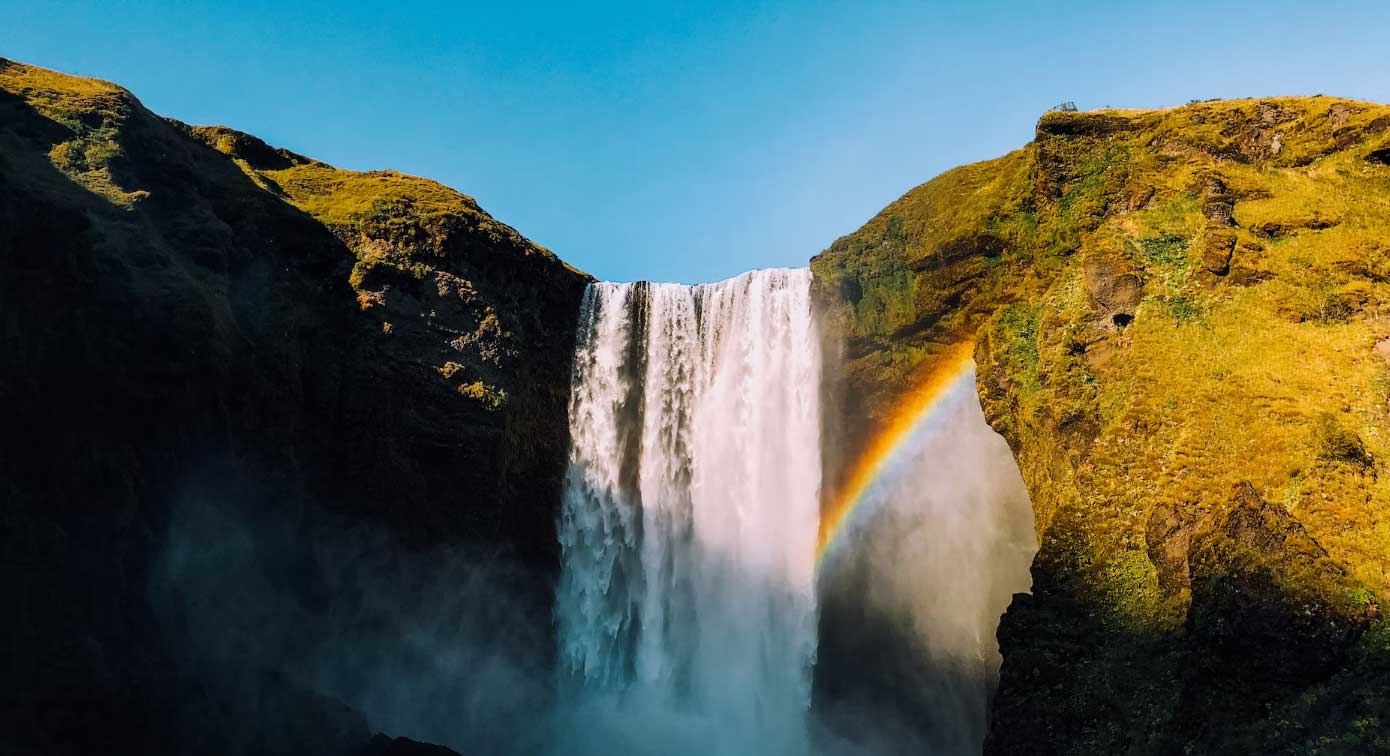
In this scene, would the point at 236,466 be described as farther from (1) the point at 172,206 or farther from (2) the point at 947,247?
(2) the point at 947,247

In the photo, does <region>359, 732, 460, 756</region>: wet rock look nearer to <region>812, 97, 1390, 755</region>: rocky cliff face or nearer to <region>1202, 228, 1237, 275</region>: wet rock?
<region>812, 97, 1390, 755</region>: rocky cliff face

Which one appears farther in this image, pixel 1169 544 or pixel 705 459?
pixel 705 459

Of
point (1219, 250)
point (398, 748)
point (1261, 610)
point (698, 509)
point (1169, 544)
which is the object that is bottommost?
point (398, 748)

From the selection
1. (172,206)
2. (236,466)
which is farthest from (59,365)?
(172,206)

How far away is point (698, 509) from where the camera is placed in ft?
102

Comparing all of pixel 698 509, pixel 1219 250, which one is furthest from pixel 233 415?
pixel 1219 250

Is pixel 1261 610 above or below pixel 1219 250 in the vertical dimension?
below

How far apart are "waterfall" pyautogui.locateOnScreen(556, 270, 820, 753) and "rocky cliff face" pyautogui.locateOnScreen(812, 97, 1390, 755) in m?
6.30

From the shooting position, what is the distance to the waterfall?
28859 mm

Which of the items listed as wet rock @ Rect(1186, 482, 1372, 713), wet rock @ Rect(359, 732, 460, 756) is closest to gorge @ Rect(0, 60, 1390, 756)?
wet rock @ Rect(1186, 482, 1372, 713)

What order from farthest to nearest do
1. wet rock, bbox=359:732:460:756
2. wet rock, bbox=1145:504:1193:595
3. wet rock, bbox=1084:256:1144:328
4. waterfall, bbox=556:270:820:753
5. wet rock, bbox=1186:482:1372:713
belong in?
waterfall, bbox=556:270:820:753
wet rock, bbox=1084:256:1144:328
wet rock, bbox=359:732:460:756
wet rock, bbox=1145:504:1193:595
wet rock, bbox=1186:482:1372:713

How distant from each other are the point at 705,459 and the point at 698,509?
1.85m

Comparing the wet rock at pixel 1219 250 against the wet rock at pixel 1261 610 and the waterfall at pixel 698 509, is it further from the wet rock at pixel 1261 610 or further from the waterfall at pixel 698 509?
the waterfall at pixel 698 509

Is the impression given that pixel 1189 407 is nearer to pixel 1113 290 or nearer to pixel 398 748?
pixel 1113 290
